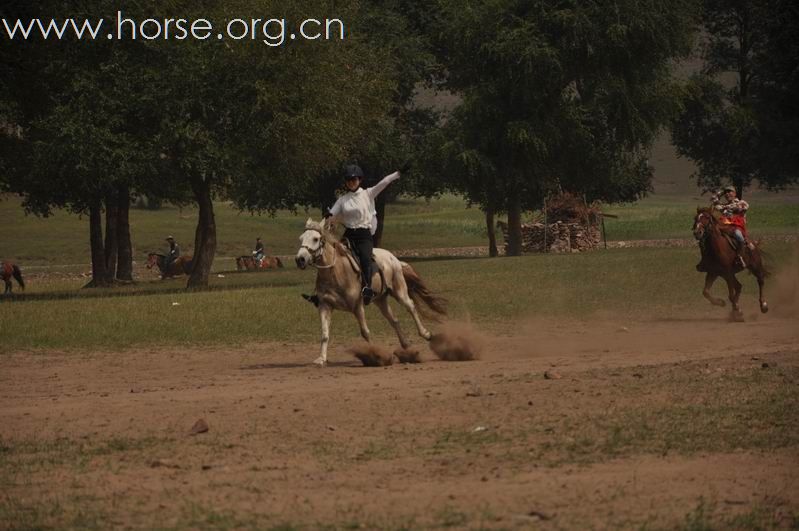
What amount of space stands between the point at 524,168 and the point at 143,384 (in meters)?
44.7

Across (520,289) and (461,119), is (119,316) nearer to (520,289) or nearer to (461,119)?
(520,289)

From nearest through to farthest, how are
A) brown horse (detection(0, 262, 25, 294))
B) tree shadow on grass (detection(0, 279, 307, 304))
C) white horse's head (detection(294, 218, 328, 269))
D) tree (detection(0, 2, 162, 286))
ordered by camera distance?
white horse's head (detection(294, 218, 328, 269))
tree (detection(0, 2, 162, 286))
tree shadow on grass (detection(0, 279, 307, 304))
brown horse (detection(0, 262, 25, 294))

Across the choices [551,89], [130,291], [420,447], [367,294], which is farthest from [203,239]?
[420,447]

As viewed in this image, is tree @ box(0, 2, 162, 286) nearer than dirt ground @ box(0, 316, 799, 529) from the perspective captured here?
No

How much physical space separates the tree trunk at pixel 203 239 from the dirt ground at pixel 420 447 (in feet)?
85.5

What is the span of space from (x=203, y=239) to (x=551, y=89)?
2064 cm

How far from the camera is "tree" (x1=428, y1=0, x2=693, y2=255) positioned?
193 ft

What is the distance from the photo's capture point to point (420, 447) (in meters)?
12.0

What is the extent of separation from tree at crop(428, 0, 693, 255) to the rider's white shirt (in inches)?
1517

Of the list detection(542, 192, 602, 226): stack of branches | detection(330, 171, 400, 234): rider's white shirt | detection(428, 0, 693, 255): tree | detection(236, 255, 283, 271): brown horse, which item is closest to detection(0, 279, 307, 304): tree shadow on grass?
detection(236, 255, 283, 271): brown horse

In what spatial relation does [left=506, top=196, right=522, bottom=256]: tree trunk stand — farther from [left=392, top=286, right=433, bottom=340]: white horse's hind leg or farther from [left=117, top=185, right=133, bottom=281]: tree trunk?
[left=392, top=286, right=433, bottom=340]: white horse's hind leg

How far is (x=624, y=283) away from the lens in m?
37.0

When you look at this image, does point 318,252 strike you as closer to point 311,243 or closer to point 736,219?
point 311,243

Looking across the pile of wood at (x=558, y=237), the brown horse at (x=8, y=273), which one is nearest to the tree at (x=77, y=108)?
the brown horse at (x=8, y=273)
